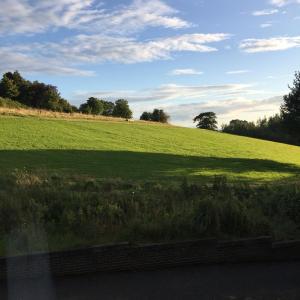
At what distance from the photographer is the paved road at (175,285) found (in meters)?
7.24

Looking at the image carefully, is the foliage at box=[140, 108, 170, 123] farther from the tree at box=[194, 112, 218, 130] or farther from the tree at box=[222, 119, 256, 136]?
the tree at box=[194, 112, 218, 130]

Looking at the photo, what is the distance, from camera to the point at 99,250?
823 centimetres

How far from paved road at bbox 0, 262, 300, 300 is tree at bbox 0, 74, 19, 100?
326 feet

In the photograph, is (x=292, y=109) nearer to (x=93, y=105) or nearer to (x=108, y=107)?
(x=93, y=105)

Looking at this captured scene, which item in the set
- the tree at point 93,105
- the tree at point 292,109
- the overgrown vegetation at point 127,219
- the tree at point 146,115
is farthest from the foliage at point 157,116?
the overgrown vegetation at point 127,219

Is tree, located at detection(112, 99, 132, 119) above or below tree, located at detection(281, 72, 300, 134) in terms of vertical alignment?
above

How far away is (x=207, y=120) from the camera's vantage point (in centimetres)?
15112

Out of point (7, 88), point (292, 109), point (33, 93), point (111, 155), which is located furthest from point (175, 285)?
point (33, 93)

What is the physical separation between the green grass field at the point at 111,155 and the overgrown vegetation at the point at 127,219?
10.4 meters

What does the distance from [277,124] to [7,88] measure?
61.8m

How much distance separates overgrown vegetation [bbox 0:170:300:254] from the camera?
9.13 metres

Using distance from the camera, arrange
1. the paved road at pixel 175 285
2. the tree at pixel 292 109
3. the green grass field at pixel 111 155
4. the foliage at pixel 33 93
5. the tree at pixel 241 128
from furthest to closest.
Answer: the tree at pixel 241 128 → the foliage at pixel 33 93 → the tree at pixel 292 109 → the green grass field at pixel 111 155 → the paved road at pixel 175 285

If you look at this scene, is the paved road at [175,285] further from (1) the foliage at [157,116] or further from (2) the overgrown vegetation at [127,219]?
(1) the foliage at [157,116]

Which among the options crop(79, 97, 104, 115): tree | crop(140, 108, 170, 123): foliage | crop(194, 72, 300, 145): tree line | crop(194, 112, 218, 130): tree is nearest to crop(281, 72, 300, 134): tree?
crop(194, 72, 300, 145): tree line
